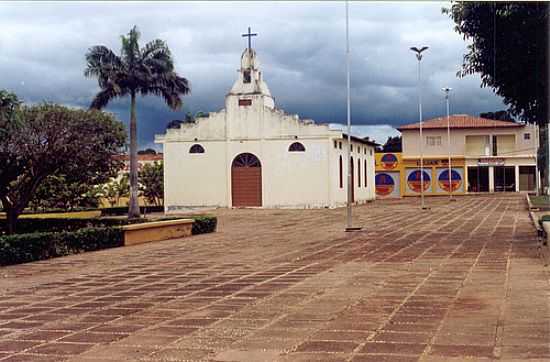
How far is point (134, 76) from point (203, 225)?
32.5ft

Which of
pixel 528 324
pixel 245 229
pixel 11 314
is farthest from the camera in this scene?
pixel 245 229

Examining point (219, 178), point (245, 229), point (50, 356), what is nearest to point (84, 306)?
point (50, 356)

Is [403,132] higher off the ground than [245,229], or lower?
higher

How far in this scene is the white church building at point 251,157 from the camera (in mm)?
35719

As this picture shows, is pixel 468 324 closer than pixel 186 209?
Yes

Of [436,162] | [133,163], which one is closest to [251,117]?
[133,163]

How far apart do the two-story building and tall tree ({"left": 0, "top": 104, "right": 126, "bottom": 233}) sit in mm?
39795

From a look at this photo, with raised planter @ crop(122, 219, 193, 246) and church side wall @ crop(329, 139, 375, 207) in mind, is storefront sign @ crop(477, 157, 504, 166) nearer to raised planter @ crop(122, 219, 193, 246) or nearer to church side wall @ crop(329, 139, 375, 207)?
church side wall @ crop(329, 139, 375, 207)

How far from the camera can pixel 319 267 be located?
467 inches

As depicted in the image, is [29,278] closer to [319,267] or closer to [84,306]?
[84,306]

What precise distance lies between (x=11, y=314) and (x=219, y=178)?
2851cm

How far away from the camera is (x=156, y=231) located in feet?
62.3

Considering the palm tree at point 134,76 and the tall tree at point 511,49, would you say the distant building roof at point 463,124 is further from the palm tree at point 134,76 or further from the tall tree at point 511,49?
the tall tree at point 511,49

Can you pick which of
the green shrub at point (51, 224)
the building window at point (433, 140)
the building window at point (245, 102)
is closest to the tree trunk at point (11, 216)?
the green shrub at point (51, 224)
